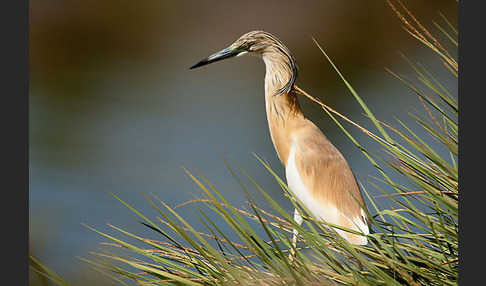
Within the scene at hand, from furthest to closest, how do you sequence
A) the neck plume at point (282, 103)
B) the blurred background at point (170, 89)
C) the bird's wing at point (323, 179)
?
the blurred background at point (170, 89) < the neck plume at point (282, 103) < the bird's wing at point (323, 179)

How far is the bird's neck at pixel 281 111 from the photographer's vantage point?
159 centimetres

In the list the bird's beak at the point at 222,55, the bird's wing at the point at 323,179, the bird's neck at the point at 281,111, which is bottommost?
the bird's wing at the point at 323,179

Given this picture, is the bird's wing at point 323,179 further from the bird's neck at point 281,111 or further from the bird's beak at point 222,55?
the bird's beak at point 222,55

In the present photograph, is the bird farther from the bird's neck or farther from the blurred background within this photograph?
the blurred background

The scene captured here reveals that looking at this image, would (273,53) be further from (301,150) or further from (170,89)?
(170,89)

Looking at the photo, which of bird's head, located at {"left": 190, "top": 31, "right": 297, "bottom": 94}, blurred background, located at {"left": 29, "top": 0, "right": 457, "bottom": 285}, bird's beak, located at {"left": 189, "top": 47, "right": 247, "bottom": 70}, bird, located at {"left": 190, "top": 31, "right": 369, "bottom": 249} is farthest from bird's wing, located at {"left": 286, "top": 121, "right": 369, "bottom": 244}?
blurred background, located at {"left": 29, "top": 0, "right": 457, "bottom": 285}

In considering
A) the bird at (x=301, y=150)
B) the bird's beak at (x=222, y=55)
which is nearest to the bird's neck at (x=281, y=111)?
the bird at (x=301, y=150)

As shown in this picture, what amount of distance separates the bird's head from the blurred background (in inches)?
62.0

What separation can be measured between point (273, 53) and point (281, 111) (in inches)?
6.3

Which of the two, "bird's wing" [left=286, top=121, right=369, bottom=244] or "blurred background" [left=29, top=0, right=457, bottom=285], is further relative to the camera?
"blurred background" [left=29, top=0, right=457, bottom=285]

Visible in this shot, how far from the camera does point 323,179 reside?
4.91 feet

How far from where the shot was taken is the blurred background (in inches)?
171

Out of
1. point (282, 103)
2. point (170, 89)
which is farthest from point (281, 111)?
point (170, 89)

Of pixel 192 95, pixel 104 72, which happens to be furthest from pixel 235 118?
pixel 104 72
